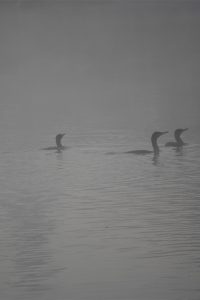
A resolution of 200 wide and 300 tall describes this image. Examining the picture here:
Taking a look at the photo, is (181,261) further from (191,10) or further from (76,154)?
(191,10)

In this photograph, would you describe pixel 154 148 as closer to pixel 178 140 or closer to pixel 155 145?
pixel 155 145

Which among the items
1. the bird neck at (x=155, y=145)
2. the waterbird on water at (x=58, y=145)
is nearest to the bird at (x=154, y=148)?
the bird neck at (x=155, y=145)

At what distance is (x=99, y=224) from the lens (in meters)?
3.94

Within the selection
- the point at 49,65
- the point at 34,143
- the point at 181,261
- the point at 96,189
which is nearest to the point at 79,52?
the point at 49,65

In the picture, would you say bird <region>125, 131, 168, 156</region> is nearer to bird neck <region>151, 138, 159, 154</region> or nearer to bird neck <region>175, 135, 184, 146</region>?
bird neck <region>151, 138, 159, 154</region>

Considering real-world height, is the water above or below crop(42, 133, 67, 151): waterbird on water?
below

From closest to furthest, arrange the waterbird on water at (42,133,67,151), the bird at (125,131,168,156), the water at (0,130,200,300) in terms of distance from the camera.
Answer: the water at (0,130,200,300)
the bird at (125,131,168,156)
the waterbird on water at (42,133,67,151)

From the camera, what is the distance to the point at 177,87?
7.89 metres

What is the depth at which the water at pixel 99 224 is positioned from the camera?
3.15 metres

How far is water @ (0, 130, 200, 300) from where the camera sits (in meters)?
3.15

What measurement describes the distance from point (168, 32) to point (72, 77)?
118 centimetres

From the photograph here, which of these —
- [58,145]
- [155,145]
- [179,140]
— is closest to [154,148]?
[155,145]

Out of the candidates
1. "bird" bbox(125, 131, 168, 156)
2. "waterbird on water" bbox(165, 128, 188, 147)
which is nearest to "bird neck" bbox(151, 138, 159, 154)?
"bird" bbox(125, 131, 168, 156)

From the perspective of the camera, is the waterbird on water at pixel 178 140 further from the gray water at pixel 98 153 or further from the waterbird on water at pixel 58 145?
the waterbird on water at pixel 58 145
